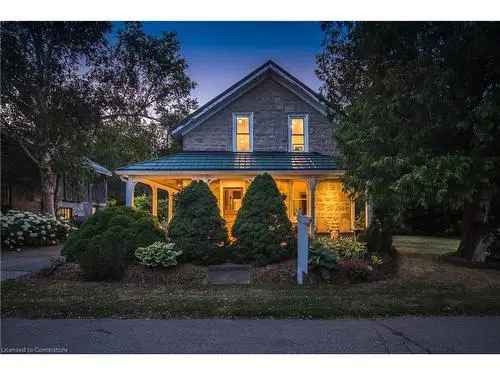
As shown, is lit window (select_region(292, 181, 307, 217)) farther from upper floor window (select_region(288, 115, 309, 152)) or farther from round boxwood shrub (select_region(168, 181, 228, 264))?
round boxwood shrub (select_region(168, 181, 228, 264))

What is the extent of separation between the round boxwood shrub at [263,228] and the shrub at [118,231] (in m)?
2.14

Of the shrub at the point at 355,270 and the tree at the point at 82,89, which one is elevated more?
the tree at the point at 82,89

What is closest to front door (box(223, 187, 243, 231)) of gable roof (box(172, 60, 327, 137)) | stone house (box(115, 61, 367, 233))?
stone house (box(115, 61, 367, 233))

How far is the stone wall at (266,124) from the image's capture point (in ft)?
53.6

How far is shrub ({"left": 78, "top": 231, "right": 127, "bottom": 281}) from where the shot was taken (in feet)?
28.0

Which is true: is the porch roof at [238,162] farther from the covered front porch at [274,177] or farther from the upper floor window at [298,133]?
the upper floor window at [298,133]

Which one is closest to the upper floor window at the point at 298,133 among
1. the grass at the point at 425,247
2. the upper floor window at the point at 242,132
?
the upper floor window at the point at 242,132

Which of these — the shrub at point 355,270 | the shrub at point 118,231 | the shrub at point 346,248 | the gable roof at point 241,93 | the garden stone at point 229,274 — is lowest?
the garden stone at point 229,274

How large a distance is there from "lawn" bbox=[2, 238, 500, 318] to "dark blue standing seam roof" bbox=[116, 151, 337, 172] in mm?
5758

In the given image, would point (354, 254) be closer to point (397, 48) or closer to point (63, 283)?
point (397, 48)

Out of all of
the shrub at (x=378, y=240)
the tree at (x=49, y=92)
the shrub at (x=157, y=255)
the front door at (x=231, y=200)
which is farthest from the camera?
the front door at (x=231, y=200)

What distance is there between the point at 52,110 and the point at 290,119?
10.8 meters

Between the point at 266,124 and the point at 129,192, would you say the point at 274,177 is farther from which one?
the point at 129,192

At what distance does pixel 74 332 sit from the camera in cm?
513
